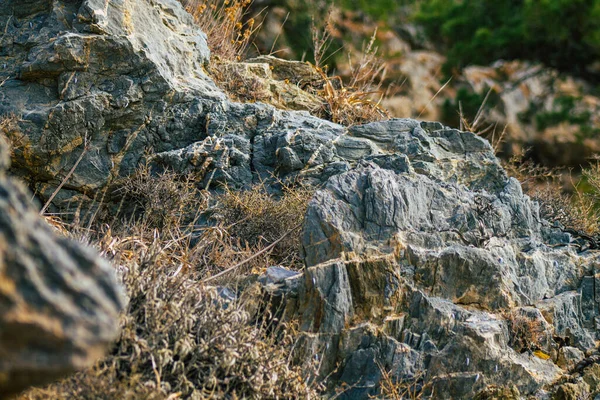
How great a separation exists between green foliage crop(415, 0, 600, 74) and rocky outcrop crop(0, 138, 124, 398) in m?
12.8

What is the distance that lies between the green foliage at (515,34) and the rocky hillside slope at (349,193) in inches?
330

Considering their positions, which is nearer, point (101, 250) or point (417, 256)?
point (101, 250)

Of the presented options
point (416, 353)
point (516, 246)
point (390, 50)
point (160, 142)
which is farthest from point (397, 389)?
point (390, 50)

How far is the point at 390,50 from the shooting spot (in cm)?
1681

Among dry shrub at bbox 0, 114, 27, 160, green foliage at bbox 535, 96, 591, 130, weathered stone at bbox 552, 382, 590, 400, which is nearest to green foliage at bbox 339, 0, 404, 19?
green foliage at bbox 535, 96, 591, 130

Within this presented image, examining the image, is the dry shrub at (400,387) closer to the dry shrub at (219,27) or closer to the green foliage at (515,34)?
the dry shrub at (219,27)

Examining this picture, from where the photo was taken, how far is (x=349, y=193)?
441 centimetres

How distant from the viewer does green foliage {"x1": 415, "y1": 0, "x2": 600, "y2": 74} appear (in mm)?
13516

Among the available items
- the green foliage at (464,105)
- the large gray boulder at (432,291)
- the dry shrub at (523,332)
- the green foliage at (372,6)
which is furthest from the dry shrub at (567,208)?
the green foliage at (372,6)

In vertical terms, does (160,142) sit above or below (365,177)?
below

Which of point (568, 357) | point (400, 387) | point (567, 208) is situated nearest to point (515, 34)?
point (567, 208)

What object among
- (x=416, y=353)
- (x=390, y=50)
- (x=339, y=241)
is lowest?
(x=390, y=50)

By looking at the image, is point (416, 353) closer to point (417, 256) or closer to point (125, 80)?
point (417, 256)

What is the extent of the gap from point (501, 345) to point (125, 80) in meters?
3.50
